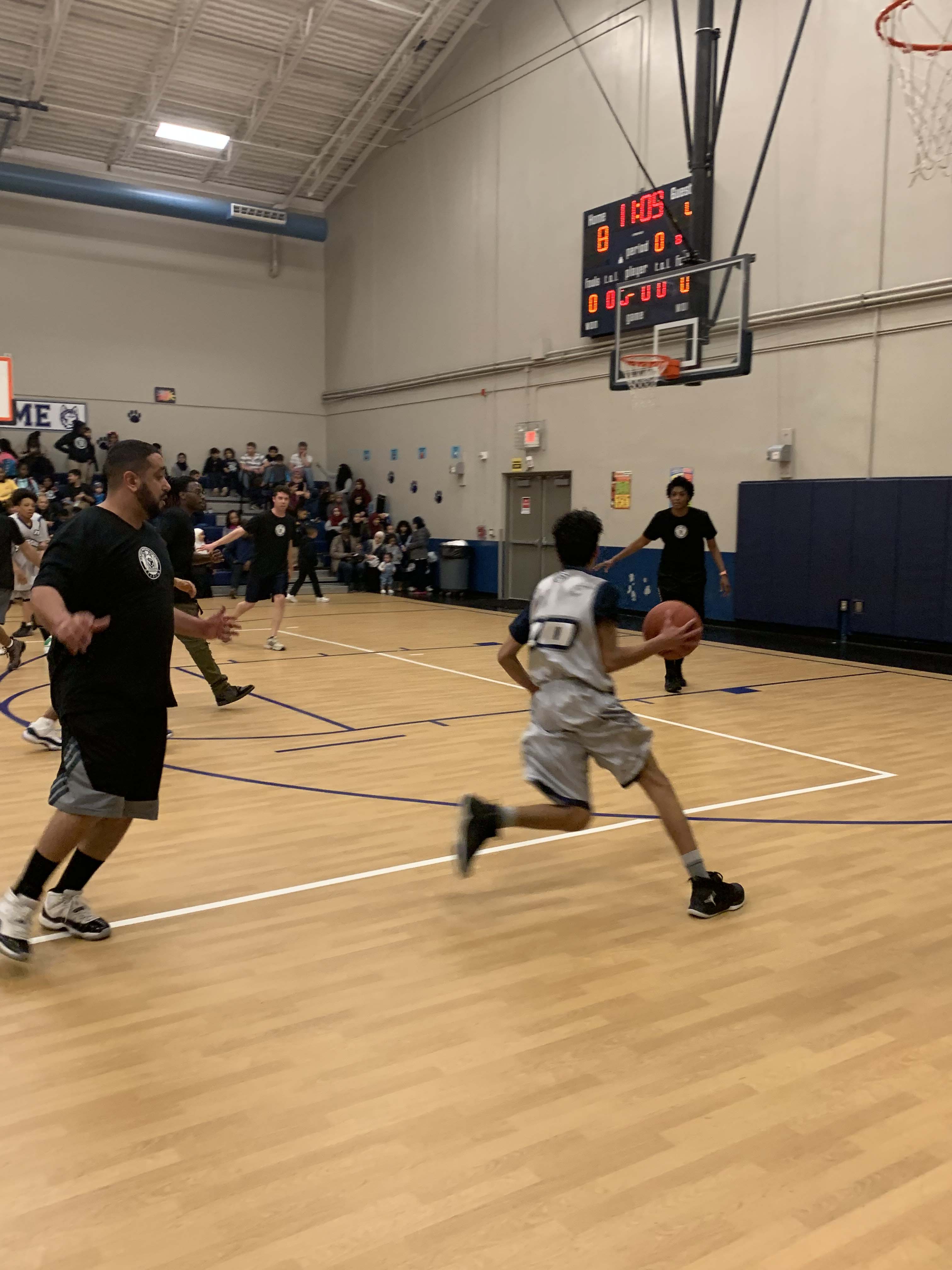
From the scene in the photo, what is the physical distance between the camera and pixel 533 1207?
2139 millimetres

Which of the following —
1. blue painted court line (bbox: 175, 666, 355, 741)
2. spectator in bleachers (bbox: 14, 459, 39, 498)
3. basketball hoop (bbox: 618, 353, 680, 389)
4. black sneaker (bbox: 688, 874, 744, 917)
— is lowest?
blue painted court line (bbox: 175, 666, 355, 741)

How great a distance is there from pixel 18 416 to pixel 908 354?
1541cm

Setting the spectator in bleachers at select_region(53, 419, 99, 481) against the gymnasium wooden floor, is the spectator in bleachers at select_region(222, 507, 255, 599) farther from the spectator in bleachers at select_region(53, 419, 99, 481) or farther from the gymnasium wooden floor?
the gymnasium wooden floor

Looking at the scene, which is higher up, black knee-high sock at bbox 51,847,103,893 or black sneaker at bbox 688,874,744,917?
black knee-high sock at bbox 51,847,103,893

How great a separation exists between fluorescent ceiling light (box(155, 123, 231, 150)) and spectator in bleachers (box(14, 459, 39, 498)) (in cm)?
598

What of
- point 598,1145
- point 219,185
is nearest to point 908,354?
point 598,1145

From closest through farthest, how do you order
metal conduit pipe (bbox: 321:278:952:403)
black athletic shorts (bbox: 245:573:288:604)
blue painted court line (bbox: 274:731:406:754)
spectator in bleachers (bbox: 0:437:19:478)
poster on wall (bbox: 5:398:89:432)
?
blue painted court line (bbox: 274:731:406:754) → black athletic shorts (bbox: 245:573:288:604) → metal conduit pipe (bbox: 321:278:952:403) → spectator in bleachers (bbox: 0:437:19:478) → poster on wall (bbox: 5:398:89:432)

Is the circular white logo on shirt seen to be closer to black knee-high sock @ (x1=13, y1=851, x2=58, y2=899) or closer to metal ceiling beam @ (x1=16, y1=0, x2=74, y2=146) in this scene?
black knee-high sock @ (x1=13, y1=851, x2=58, y2=899)

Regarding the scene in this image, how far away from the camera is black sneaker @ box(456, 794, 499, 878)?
382 cm

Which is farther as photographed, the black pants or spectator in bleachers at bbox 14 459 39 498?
spectator in bleachers at bbox 14 459 39 498

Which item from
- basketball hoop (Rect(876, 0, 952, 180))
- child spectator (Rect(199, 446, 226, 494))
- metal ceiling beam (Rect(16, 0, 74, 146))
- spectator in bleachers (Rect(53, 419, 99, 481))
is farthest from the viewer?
child spectator (Rect(199, 446, 226, 494))

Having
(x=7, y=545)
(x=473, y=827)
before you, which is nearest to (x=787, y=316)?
(x=7, y=545)

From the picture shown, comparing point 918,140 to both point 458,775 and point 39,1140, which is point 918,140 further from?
point 39,1140

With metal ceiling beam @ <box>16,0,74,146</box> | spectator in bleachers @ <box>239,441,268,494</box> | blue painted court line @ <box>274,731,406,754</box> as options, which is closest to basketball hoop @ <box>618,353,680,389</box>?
blue painted court line @ <box>274,731,406,754</box>
